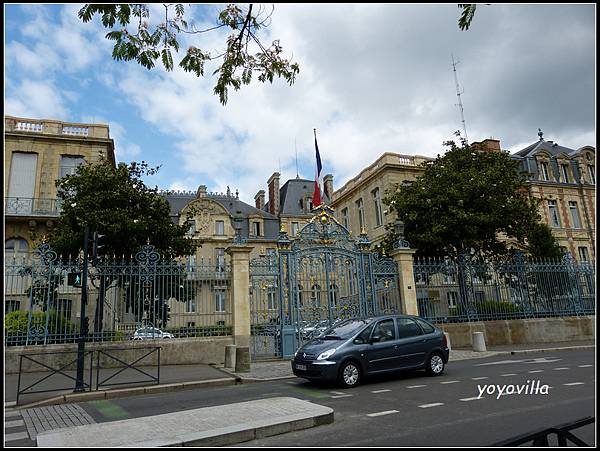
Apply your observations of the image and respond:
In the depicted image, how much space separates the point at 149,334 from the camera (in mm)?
12484

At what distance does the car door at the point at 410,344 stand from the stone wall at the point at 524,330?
645 cm

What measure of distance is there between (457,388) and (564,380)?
242 cm

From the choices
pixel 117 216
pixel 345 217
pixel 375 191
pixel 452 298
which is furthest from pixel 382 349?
pixel 345 217

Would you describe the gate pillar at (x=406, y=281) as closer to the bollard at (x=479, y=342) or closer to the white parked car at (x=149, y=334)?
the bollard at (x=479, y=342)

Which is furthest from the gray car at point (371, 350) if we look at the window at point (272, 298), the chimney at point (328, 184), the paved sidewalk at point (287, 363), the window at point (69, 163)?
the chimney at point (328, 184)

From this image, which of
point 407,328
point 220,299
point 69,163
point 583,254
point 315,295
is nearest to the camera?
point 407,328

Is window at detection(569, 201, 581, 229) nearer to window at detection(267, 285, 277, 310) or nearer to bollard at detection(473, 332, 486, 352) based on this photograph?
bollard at detection(473, 332, 486, 352)

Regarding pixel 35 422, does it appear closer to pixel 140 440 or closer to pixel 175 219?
pixel 140 440

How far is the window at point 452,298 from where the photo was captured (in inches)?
647

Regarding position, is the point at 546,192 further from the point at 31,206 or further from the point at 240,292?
the point at 31,206

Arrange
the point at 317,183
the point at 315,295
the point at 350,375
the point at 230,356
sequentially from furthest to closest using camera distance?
the point at 317,183
the point at 315,295
the point at 230,356
the point at 350,375

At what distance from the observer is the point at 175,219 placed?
37.8m

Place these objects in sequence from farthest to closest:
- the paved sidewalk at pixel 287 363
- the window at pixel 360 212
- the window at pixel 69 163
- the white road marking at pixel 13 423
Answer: the window at pixel 360 212, the window at pixel 69 163, the paved sidewalk at pixel 287 363, the white road marking at pixel 13 423

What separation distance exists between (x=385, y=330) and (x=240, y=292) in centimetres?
536
